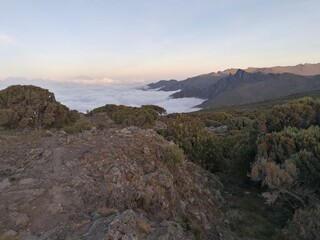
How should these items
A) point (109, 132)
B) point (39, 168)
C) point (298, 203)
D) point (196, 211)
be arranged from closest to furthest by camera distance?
point (39, 168)
point (196, 211)
point (298, 203)
point (109, 132)

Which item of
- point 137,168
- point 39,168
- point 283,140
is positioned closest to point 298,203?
point 283,140

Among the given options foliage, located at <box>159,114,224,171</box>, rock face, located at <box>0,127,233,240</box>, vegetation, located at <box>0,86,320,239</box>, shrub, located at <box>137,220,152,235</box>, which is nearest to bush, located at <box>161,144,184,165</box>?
vegetation, located at <box>0,86,320,239</box>

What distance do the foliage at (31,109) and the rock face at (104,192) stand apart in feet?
34.0

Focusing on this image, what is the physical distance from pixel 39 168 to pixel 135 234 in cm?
525

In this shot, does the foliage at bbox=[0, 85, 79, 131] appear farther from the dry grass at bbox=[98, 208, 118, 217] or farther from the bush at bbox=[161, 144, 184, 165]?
the dry grass at bbox=[98, 208, 118, 217]

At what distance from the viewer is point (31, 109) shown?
26688mm

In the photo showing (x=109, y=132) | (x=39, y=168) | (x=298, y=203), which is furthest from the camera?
(x=109, y=132)

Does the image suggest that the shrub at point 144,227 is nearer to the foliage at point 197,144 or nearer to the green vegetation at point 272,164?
the green vegetation at point 272,164

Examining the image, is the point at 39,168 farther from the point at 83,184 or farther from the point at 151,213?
the point at 151,213

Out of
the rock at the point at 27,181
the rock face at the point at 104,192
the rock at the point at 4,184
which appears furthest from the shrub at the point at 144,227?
the rock at the point at 4,184

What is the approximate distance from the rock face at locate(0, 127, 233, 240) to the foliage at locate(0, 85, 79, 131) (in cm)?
1035

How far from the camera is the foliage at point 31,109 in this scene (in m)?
26.1

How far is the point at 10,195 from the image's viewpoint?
32.6 feet

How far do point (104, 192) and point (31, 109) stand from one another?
1822 centimetres
